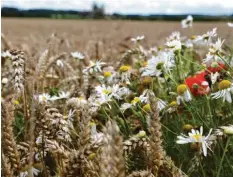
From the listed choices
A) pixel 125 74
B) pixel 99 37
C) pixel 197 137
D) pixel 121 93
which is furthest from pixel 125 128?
pixel 99 37

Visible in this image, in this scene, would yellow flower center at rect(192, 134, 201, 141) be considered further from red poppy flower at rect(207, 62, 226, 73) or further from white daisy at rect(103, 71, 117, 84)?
white daisy at rect(103, 71, 117, 84)

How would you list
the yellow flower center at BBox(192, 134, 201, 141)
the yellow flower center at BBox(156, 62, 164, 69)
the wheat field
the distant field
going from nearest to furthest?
1. the wheat field
2. the yellow flower center at BBox(192, 134, 201, 141)
3. the yellow flower center at BBox(156, 62, 164, 69)
4. the distant field

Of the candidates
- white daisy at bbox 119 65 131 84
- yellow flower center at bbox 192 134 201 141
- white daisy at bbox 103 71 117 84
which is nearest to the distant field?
white daisy at bbox 103 71 117 84

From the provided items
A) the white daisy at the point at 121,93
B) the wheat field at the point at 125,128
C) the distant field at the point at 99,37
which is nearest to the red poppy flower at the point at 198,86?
the wheat field at the point at 125,128

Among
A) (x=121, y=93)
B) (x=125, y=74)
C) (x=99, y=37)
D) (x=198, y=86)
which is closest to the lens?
(x=198, y=86)

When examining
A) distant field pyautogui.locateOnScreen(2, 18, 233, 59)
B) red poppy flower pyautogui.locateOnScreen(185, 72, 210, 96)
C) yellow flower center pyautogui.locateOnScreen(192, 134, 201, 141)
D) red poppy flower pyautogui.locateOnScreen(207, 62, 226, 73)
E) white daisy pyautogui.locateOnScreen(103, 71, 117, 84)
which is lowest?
distant field pyautogui.locateOnScreen(2, 18, 233, 59)

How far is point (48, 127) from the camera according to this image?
1002 mm

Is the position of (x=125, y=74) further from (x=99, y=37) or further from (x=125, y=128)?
(x=99, y=37)

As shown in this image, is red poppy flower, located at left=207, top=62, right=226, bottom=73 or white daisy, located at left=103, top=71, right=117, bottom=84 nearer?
red poppy flower, located at left=207, top=62, right=226, bottom=73

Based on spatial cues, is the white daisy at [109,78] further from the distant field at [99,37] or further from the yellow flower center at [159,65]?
the distant field at [99,37]

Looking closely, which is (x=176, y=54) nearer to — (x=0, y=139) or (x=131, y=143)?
(x=131, y=143)

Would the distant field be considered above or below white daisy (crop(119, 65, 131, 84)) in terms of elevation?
below

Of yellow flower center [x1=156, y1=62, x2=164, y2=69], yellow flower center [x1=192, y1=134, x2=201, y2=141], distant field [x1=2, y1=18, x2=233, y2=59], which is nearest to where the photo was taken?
yellow flower center [x1=192, y1=134, x2=201, y2=141]

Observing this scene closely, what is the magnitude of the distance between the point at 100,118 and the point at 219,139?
56cm
